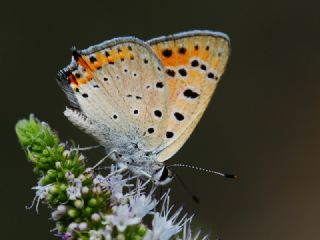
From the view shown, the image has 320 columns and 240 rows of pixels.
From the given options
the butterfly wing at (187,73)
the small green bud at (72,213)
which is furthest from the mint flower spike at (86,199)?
the butterfly wing at (187,73)

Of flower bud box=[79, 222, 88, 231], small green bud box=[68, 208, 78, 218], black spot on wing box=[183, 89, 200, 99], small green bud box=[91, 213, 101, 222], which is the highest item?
black spot on wing box=[183, 89, 200, 99]

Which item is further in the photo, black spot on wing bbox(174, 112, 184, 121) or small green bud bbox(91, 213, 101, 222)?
black spot on wing bbox(174, 112, 184, 121)

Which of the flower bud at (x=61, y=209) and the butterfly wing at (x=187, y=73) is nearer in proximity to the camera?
the flower bud at (x=61, y=209)

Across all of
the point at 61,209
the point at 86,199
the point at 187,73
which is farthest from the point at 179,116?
the point at 61,209

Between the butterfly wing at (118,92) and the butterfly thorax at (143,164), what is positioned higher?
the butterfly wing at (118,92)

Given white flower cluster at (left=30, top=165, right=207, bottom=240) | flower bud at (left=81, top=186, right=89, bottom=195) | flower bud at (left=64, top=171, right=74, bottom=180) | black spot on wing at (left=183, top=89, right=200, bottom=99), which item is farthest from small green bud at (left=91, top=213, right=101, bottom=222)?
black spot on wing at (left=183, top=89, right=200, bottom=99)

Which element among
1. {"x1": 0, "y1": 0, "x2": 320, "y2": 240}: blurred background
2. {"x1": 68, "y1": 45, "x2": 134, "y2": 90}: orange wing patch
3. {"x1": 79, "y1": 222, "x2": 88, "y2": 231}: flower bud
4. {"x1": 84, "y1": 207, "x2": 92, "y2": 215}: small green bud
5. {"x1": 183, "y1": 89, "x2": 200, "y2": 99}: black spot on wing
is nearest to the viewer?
{"x1": 79, "y1": 222, "x2": 88, "y2": 231}: flower bud

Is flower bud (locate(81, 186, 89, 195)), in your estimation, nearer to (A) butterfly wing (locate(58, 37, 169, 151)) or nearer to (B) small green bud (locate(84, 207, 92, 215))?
(B) small green bud (locate(84, 207, 92, 215))

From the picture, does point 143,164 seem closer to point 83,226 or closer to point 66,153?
point 66,153

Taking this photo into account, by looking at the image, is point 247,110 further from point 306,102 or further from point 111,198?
point 111,198

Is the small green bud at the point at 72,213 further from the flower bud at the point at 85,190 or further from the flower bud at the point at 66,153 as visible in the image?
the flower bud at the point at 66,153
